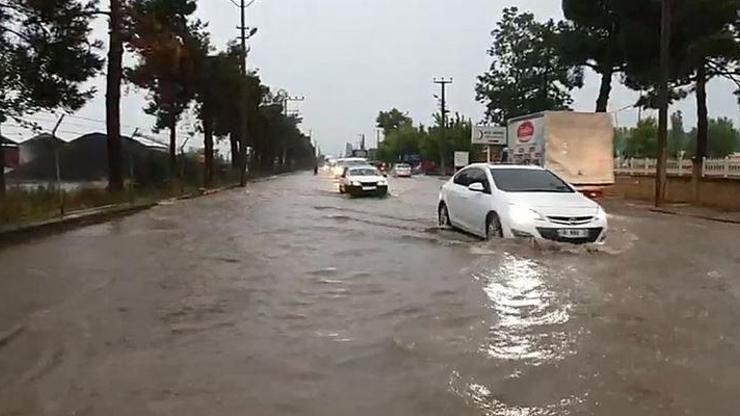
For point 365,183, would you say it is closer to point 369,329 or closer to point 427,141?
point 369,329

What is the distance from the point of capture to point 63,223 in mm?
19375

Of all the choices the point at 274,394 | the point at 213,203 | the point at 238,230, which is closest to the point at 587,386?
the point at 274,394

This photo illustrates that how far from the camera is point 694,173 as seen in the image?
102 ft

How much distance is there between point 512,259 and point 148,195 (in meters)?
21.0

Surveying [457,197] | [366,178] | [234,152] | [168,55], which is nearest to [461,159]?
[234,152]

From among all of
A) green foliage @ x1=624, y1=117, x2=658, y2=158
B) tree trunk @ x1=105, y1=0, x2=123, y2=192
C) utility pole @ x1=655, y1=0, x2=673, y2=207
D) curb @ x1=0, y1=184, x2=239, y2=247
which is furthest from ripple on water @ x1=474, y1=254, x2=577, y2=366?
green foliage @ x1=624, y1=117, x2=658, y2=158

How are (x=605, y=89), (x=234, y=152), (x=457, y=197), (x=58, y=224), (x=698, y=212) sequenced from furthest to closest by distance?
(x=234, y=152), (x=605, y=89), (x=698, y=212), (x=58, y=224), (x=457, y=197)

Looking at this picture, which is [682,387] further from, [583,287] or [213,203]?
[213,203]

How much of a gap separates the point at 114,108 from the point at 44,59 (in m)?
10.1

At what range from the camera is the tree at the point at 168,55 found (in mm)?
29547

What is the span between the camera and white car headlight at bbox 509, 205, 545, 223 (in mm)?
14250

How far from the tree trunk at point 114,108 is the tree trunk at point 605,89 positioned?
21.5 metres

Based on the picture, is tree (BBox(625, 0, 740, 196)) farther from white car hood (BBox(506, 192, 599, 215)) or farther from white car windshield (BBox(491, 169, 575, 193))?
white car hood (BBox(506, 192, 599, 215))

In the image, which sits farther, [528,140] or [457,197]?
[528,140]
